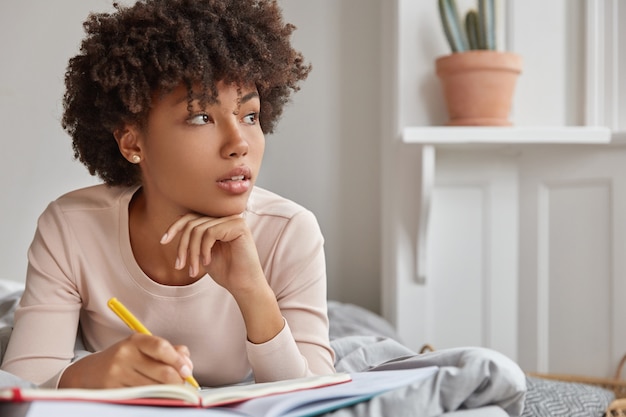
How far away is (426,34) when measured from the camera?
92.0 inches

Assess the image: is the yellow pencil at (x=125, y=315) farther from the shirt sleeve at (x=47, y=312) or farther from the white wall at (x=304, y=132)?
the white wall at (x=304, y=132)

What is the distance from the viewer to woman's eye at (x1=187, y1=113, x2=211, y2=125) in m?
1.03

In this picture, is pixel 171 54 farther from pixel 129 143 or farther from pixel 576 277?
pixel 576 277

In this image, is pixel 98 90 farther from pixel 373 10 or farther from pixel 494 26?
pixel 373 10

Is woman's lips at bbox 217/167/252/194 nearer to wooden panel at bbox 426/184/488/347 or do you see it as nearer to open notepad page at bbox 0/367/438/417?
open notepad page at bbox 0/367/438/417

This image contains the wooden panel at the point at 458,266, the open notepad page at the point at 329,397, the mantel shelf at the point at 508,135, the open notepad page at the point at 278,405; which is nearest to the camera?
the open notepad page at the point at 278,405

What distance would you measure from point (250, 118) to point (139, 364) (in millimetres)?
383

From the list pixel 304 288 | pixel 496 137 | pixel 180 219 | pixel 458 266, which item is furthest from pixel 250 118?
pixel 458 266

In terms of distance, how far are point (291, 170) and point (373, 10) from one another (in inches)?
24.4

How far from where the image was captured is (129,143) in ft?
3.68

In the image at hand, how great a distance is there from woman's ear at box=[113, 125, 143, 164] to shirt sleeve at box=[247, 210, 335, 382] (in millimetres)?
238

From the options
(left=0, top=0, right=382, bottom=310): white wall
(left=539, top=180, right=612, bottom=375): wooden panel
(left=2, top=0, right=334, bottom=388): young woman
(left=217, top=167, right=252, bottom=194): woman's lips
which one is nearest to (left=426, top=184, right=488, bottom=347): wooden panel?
(left=539, top=180, right=612, bottom=375): wooden panel

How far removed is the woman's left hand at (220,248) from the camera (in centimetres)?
99

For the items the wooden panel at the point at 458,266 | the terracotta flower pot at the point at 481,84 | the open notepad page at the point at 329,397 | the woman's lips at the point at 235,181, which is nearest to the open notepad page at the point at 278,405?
the open notepad page at the point at 329,397
